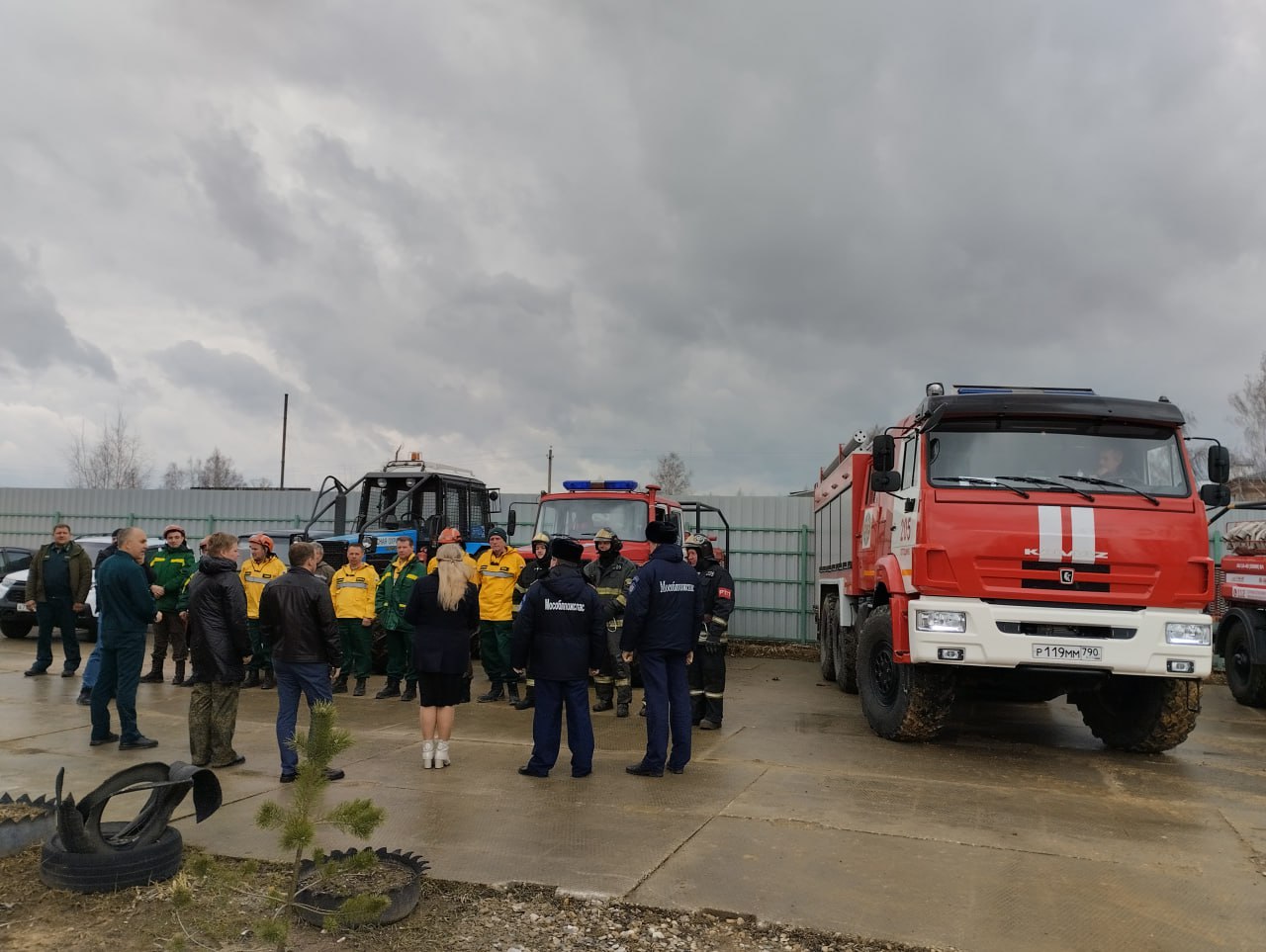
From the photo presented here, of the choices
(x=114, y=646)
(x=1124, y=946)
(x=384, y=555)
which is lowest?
(x=1124, y=946)

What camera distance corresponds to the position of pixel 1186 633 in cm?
680

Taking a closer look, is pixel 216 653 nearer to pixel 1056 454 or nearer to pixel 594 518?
pixel 594 518

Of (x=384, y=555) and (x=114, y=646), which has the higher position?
(x=384, y=555)

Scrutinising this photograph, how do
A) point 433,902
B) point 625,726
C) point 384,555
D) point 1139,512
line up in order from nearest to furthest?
1. point 433,902
2. point 1139,512
3. point 625,726
4. point 384,555

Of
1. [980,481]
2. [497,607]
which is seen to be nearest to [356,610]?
[497,607]

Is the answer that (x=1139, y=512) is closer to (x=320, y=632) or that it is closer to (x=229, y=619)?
(x=320, y=632)

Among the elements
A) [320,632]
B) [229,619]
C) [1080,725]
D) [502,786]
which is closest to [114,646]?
[229,619]

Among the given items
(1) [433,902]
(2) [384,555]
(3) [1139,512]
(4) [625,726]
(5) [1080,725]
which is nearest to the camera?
(1) [433,902]

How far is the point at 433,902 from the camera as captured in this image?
4.20m

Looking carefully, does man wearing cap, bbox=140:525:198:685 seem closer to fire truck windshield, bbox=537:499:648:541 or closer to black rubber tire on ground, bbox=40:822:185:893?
fire truck windshield, bbox=537:499:648:541

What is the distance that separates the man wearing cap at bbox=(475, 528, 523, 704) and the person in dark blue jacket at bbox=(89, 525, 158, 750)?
3.49 metres

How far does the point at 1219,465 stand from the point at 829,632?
5713mm

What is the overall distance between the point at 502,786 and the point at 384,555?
20.6 ft

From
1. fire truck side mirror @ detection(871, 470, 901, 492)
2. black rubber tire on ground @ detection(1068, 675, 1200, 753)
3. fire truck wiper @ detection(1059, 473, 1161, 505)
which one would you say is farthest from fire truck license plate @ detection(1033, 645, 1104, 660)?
fire truck side mirror @ detection(871, 470, 901, 492)
